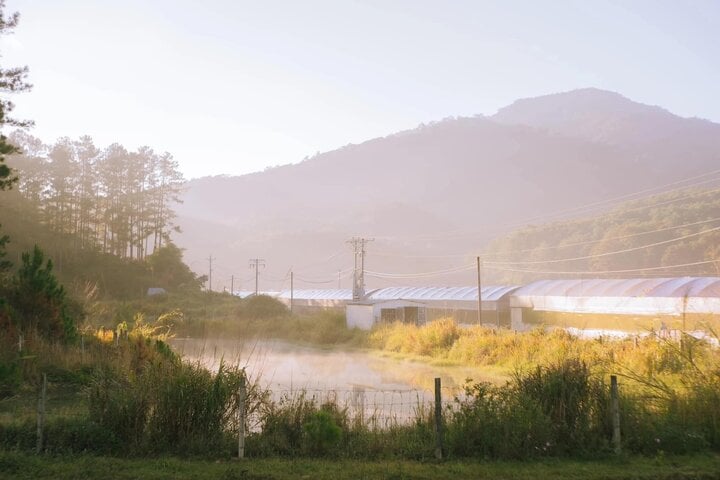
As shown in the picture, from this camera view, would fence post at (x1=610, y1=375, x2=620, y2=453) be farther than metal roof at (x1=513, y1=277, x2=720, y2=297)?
No

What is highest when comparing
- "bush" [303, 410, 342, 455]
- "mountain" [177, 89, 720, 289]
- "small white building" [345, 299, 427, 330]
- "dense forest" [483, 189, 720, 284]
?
"mountain" [177, 89, 720, 289]

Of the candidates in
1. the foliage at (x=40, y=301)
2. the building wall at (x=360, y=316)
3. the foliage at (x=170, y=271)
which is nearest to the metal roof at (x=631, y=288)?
the building wall at (x=360, y=316)


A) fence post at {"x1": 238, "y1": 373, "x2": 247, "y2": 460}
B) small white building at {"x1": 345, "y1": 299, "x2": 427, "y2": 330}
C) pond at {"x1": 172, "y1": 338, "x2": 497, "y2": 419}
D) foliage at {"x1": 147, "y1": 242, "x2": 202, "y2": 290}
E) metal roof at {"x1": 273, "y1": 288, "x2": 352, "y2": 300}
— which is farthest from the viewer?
metal roof at {"x1": 273, "y1": 288, "x2": 352, "y2": 300}

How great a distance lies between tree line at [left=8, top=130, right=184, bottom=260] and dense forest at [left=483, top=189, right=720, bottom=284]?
5074cm

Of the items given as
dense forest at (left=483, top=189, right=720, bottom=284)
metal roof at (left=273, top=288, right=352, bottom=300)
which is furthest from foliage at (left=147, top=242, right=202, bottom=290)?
dense forest at (left=483, top=189, right=720, bottom=284)

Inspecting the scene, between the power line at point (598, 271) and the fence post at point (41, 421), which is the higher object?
the power line at point (598, 271)

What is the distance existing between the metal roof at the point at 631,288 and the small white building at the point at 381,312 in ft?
21.7

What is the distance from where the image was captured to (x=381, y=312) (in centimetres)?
3338

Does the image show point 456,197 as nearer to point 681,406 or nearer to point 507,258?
point 507,258

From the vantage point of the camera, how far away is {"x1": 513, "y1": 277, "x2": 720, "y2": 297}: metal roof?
24234 mm

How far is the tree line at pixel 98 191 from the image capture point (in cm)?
4831

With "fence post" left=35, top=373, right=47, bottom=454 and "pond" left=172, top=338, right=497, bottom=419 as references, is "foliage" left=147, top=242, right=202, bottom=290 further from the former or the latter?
"fence post" left=35, top=373, right=47, bottom=454

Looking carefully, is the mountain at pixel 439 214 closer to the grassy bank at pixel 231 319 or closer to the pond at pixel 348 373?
the grassy bank at pixel 231 319

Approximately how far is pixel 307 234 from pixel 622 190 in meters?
98.6
